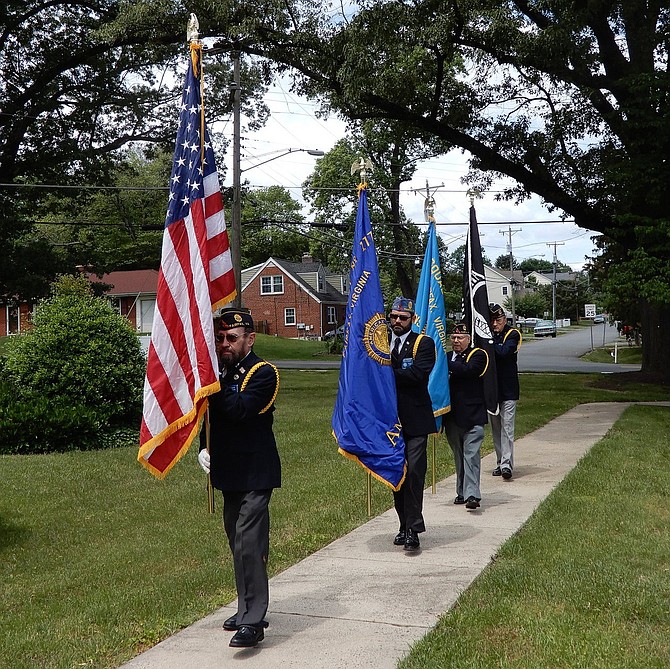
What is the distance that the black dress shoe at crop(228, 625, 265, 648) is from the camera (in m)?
5.11

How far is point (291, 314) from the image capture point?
2768 inches

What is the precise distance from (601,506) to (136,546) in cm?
478

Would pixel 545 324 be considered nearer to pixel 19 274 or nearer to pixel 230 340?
pixel 19 274

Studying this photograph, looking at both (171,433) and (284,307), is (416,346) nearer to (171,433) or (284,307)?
(171,433)

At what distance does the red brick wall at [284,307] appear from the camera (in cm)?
6906

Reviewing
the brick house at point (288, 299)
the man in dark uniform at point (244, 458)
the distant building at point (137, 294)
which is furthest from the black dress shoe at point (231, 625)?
the brick house at point (288, 299)

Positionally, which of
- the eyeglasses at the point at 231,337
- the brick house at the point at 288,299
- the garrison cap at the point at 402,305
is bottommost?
the eyeglasses at the point at 231,337

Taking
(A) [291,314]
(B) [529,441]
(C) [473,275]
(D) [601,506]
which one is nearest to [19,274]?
(B) [529,441]

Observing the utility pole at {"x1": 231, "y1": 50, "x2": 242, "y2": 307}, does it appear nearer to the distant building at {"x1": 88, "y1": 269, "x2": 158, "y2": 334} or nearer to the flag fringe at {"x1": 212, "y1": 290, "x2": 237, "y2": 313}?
the flag fringe at {"x1": 212, "y1": 290, "x2": 237, "y2": 313}

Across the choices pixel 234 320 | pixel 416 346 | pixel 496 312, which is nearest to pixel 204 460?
pixel 234 320

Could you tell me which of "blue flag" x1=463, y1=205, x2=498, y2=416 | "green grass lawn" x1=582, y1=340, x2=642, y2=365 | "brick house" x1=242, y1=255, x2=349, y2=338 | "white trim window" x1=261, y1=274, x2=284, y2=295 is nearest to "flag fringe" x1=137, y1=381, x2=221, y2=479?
"blue flag" x1=463, y1=205, x2=498, y2=416

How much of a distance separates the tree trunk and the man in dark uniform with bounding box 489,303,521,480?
632 inches

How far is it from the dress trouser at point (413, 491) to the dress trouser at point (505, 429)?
11.8 feet

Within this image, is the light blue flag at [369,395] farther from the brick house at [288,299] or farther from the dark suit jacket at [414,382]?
the brick house at [288,299]
